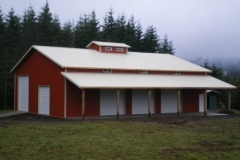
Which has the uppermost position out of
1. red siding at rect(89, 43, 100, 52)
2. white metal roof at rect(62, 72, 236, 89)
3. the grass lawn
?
red siding at rect(89, 43, 100, 52)

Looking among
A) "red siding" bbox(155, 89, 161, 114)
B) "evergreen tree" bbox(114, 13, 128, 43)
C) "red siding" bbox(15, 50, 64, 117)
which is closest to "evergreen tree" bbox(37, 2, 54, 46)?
"evergreen tree" bbox(114, 13, 128, 43)

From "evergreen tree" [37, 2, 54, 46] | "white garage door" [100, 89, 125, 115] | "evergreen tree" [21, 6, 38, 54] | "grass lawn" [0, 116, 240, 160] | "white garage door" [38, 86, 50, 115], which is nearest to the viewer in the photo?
"grass lawn" [0, 116, 240, 160]

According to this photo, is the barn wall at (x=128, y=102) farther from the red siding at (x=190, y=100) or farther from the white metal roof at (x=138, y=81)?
the red siding at (x=190, y=100)

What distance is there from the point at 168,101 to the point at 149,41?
109 ft

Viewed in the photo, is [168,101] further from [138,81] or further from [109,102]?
[109,102]

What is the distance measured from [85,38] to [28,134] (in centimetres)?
4497

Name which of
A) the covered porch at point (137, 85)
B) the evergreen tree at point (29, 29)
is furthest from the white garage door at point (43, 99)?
the evergreen tree at point (29, 29)

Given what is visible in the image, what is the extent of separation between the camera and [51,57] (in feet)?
91.1

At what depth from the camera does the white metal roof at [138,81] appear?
2562 cm

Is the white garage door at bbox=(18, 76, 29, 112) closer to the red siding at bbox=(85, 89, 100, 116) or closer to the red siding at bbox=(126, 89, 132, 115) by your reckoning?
the red siding at bbox=(85, 89, 100, 116)

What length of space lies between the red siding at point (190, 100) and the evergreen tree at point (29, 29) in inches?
1087

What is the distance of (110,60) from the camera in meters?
31.5

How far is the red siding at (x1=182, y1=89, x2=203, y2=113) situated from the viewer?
111ft

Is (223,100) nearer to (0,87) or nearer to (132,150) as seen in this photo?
(0,87)
